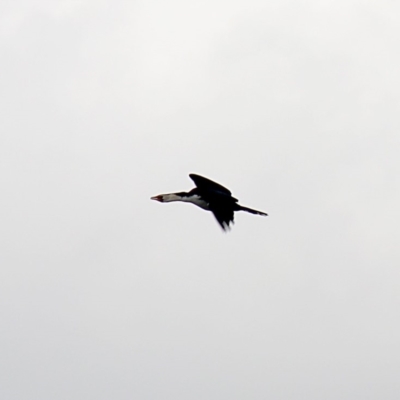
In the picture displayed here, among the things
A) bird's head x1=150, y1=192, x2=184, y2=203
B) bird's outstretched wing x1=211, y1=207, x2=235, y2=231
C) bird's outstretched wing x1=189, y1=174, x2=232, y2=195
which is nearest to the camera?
bird's outstretched wing x1=211, y1=207, x2=235, y2=231

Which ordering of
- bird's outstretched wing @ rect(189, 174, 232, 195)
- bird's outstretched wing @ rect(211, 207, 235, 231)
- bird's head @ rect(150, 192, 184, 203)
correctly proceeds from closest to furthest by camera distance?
1. bird's outstretched wing @ rect(211, 207, 235, 231)
2. bird's outstretched wing @ rect(189, 174, 232, 195)
3. bird's head @ rect(150, 192, 184, 203)

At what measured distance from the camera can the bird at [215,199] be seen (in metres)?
58.0

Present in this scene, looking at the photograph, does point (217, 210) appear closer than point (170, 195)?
Yes

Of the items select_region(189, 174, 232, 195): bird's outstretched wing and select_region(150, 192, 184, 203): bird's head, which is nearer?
select_region(189, 174, 232, 195): bird's outstretched wing

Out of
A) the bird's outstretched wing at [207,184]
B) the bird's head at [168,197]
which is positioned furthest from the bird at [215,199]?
the bird's head at [168,197]

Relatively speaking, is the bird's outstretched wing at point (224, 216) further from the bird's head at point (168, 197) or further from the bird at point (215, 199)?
the bird's head at point (168, 197)

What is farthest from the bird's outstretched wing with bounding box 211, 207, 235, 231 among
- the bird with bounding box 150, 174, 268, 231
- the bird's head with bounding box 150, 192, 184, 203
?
the bird's head with bounding box 150, 192, 184, 203

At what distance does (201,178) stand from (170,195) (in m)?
3.68

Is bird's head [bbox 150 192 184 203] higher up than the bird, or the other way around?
bird's head [bbox 150 192 184 203]

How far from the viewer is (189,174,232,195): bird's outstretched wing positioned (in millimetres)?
58844

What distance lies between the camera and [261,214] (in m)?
59.8

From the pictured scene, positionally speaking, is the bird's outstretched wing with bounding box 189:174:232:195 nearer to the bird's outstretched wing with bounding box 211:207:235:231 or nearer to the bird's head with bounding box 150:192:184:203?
the bird's outstretched wing with bounding box 211:207:235:231

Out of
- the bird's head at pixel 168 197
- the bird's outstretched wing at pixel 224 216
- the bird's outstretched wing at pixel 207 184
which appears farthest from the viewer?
the bird's head at pixel 168 197

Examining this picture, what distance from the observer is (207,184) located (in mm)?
58969
